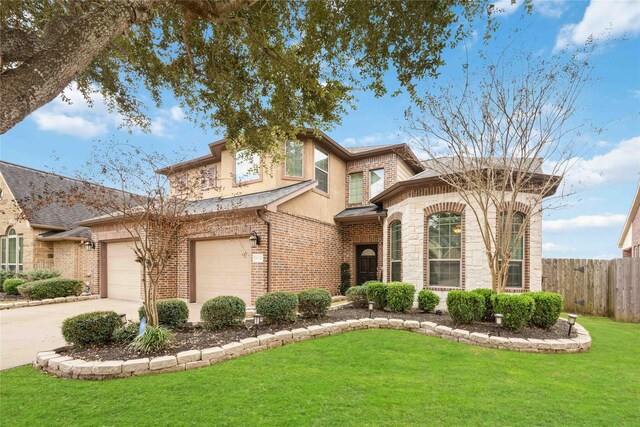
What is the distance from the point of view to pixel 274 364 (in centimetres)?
478

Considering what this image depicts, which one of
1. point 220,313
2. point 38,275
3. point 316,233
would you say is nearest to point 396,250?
point 316,233

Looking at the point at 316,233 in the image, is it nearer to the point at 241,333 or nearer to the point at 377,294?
the point at 377,294

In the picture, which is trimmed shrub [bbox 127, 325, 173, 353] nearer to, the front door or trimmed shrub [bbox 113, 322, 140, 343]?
trimmed shrub [bbox 113, 322, 140, 343]

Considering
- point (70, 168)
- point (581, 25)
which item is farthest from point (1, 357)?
point (581, 25)

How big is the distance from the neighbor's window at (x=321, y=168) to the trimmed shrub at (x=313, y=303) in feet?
19.2

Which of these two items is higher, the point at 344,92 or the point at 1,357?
the point at 344,92

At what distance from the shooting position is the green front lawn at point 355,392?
327cm

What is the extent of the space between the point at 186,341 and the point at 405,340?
417 centimetres

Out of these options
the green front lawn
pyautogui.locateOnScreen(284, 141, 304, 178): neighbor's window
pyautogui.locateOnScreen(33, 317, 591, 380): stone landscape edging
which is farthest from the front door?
the green front lawn

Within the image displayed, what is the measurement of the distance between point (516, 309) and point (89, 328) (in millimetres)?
8029

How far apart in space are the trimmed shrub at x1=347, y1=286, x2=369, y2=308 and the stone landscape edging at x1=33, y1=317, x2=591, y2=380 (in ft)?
5.02

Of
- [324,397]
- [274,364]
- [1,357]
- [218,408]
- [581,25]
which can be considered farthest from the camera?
[581,25]

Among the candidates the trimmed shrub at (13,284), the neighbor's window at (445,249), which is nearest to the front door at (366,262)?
the neighbor's window at (445,249)

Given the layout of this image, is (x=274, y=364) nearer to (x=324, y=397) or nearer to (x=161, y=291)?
(x=324, y=397)
